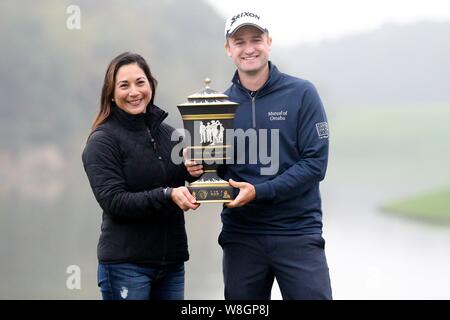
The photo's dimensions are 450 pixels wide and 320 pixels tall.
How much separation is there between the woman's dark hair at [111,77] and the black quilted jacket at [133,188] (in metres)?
0.03

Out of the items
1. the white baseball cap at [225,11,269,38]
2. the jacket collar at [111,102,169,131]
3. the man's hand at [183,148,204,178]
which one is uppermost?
the white baseball cap at [225,11,269,38]

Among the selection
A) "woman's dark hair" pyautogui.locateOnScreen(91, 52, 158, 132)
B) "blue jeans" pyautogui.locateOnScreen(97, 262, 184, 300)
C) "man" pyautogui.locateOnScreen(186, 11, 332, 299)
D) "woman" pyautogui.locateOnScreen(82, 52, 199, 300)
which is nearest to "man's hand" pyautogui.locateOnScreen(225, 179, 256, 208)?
"man" pyautogui.locateOnScreen(186, 11, 332, 299)

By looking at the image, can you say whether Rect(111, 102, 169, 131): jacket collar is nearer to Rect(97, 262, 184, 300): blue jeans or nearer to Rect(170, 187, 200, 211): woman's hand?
Rect(170, 187, 200, 211): woman's hand

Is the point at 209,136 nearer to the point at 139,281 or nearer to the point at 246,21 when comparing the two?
the point at 246,21

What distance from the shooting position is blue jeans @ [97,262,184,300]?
2.58m

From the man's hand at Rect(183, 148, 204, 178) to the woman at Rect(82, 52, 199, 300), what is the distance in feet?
0.28

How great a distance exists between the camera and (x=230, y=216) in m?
2.81

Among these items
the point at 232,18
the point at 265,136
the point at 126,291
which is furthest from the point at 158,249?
the point at 232,18

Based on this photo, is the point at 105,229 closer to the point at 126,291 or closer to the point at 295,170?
the point at 126,291

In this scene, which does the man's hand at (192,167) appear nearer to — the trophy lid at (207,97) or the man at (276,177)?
the man at (276,177)

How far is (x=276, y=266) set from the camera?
8.97ft

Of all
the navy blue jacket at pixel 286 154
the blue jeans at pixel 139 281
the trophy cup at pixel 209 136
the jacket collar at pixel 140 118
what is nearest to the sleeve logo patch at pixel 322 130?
the navy blue jacket at pixel 286 154

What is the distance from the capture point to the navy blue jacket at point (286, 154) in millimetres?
2691

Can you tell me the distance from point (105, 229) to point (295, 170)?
0.71 metres
